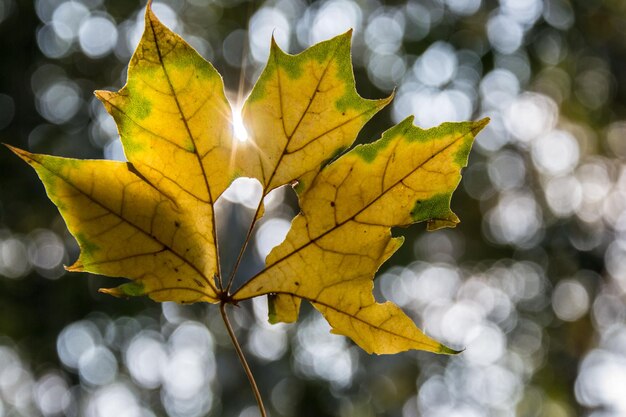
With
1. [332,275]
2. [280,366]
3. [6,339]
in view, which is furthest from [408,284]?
[332,275]

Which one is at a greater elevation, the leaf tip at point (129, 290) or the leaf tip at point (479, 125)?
the leaf tip at point (479, 125)

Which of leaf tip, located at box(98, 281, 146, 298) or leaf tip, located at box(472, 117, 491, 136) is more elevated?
leaf tip, located at box(472, 117, 491, 136)

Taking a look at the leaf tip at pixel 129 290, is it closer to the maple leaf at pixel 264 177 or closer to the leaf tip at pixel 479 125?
the maple leaf at pixel 264 177

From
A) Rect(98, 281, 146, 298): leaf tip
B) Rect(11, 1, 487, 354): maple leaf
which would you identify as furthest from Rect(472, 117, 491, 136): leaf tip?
Rect(98, 281, 146, 298): leaf tip

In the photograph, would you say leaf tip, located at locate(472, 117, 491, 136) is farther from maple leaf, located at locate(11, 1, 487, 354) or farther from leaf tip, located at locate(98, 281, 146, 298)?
leaf tip, located at locate(98, 281, 146, 298)

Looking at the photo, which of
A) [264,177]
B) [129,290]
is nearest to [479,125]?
[264,177]

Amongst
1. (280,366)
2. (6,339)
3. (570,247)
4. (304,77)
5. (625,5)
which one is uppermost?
(304,77)

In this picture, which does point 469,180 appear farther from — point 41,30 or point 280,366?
point 41,30

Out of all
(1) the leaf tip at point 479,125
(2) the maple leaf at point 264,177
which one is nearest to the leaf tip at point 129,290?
(2) the maple leaf at point 264,177
